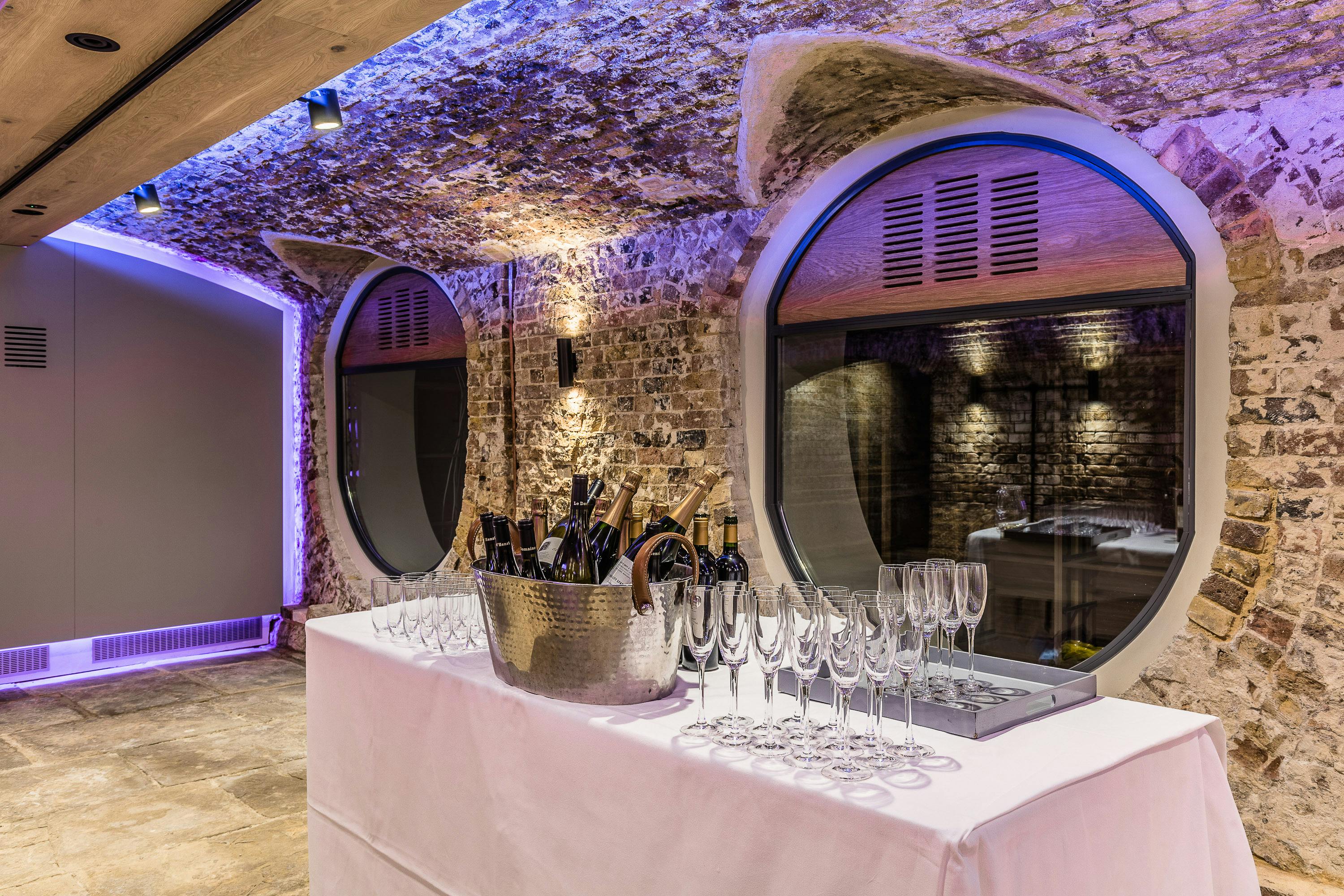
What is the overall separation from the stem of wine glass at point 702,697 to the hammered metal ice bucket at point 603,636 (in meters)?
0.12

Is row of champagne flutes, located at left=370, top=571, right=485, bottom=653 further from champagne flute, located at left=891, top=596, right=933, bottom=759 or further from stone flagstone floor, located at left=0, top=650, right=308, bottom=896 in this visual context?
stone flagstone floor, located at left=0, top=650, right=308, bottom=896

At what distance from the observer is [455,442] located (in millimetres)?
6105

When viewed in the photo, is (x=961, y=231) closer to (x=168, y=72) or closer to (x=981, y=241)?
(x=981, y=241)

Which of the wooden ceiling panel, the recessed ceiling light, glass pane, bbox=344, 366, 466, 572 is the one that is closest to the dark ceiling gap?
the wooden ceiling panel

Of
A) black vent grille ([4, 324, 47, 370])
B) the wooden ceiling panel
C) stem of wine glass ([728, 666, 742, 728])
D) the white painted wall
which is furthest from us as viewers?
black vent grille ([4, 324, 47, 370])

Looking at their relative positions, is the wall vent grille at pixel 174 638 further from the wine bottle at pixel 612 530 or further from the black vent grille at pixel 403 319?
the wine bottle at pixel 612 530

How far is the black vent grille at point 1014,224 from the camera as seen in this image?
11.4 ft

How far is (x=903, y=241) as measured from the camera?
3.84 m

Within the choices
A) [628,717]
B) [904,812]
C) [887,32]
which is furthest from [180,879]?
[887,32]

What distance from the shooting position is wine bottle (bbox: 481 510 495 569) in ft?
6.82

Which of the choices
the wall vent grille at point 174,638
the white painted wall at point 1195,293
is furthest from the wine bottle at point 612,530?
the wall vent grille at point 174,638

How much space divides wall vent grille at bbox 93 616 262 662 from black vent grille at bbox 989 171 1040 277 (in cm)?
564

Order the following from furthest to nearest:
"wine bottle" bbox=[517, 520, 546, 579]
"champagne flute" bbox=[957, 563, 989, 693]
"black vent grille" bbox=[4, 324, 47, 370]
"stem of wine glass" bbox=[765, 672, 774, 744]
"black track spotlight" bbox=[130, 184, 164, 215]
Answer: "black vent grille" bbox=[4, 324, 47, 370]
"black track spotlight" bbox=[130, 184, 164, 215]
"wine bottle" bbox=[517, 520, 546, 579]
"champagne flute" bbox=[957, 563, 989, 693]
"stem of wine glass" bbox=[765, 672, 774, 744]

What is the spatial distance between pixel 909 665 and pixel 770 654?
0.71 feet
